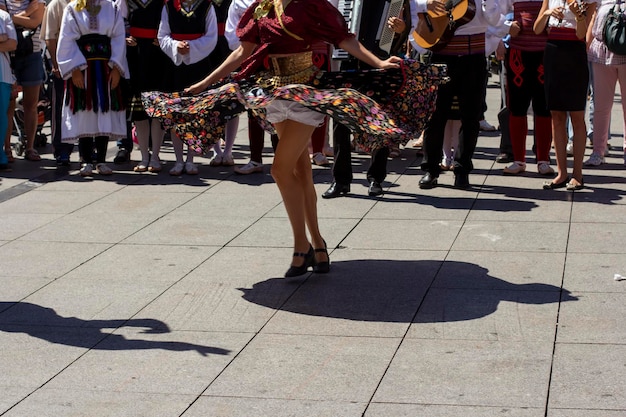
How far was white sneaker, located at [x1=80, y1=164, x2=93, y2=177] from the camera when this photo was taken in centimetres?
1154

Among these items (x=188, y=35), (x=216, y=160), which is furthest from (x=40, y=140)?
(x=188, y=35)

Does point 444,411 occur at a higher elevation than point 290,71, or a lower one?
lower

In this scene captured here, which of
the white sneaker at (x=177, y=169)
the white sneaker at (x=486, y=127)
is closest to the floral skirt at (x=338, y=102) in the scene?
the white sneaker at (x=177, y=169)

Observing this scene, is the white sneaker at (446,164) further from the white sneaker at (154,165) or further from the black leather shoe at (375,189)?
the white sneaker at (154,165)

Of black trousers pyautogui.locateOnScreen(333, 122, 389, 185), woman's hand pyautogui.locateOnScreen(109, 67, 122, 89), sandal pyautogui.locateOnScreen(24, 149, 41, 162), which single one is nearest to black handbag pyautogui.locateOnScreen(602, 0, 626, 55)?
black trousers pyautogui.locateOnScreen(333, 122, 389, 185)

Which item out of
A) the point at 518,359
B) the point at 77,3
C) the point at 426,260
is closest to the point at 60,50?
the point at 77,3

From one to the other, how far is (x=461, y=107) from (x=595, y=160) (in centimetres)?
190

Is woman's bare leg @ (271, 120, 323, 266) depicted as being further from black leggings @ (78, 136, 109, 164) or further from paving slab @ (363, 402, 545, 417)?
black leggings @ (78, 136, 109, 164)

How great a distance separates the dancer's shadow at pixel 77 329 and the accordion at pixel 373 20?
442 cm

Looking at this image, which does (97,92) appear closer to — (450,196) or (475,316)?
(450,196)

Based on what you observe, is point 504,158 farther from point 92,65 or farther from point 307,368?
point 307,368

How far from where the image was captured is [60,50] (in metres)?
11.2

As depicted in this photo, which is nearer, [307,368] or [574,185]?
[307,368]

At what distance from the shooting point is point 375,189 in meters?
10.2
